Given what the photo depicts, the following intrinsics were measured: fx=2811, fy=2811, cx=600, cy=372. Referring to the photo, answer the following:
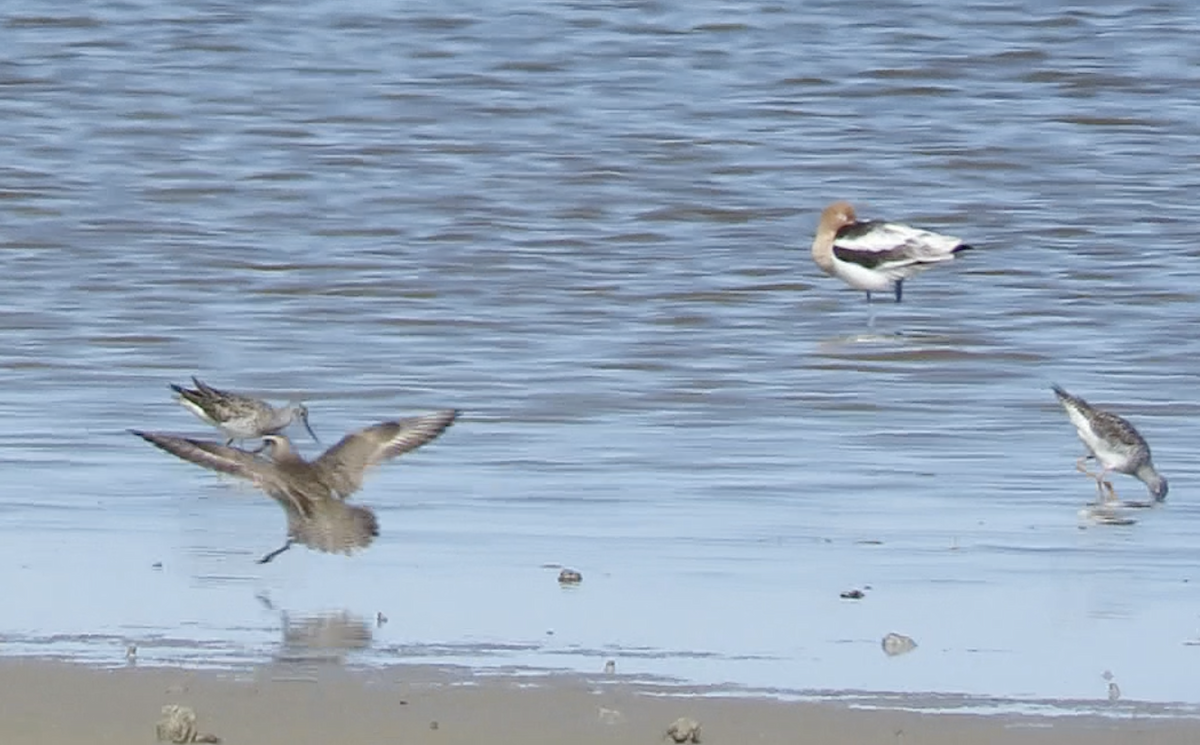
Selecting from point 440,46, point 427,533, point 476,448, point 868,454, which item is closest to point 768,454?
point 868,454

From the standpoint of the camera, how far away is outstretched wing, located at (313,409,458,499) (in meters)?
7.12

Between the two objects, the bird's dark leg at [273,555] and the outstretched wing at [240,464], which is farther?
the bird's dark leg at [273,555]

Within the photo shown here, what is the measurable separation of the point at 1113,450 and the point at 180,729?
3.94 meters

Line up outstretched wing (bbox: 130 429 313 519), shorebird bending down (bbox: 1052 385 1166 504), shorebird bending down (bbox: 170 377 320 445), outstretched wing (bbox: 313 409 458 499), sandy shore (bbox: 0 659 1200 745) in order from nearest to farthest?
sandy shore (bbox: 0 659 1200 745) → outstretched wing (bbox: 130 429 313 519) → outstretched wing (bbox: 313 409 458 499) → shorebird bending down (bbox: 1052 385 1166 504) → shorebird bending down (bbox: 170 377 320 445)

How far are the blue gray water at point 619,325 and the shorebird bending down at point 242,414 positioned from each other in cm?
29

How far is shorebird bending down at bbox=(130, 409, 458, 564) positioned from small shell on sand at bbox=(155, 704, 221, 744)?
168 centimetres

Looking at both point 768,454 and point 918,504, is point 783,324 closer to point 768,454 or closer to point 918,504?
point 768,454

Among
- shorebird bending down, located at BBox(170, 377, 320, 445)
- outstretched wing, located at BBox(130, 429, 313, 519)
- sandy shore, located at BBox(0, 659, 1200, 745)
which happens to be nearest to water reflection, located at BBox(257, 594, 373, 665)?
sandy shore, located at BBox(0, 659, 1200, 745)

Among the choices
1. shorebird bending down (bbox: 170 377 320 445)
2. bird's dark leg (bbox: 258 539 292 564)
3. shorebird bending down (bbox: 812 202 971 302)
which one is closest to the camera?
bird's dark leg (bbox: 258 539 292 564)

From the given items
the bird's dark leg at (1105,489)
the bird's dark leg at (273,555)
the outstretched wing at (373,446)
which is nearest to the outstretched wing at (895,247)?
the bird's dark leg at (1105,489)

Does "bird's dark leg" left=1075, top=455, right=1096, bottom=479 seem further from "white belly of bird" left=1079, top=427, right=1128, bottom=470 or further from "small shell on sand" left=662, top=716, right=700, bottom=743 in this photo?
"small shell on sand" left=662, top=716, right=700, bottom=743

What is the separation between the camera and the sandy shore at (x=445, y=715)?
4930 millimetres

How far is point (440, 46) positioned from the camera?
22.9 m

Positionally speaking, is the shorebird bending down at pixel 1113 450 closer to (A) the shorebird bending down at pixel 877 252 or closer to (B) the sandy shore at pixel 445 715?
(B) the sandy shore at pixel 445 715
